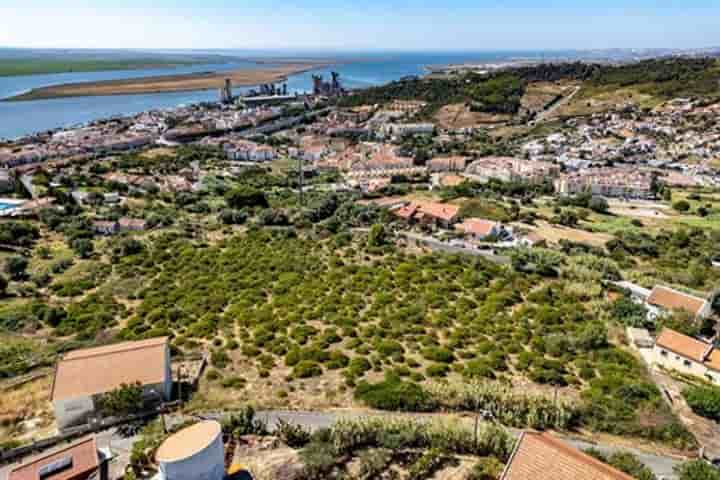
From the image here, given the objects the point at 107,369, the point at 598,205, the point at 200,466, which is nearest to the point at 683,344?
the point at 200,466

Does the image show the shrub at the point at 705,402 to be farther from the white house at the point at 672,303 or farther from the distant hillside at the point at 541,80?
the distant hillside at the point at 541,80

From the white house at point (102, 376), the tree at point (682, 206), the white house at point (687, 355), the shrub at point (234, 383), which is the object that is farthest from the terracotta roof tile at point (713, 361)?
the tree at point (682, 206)

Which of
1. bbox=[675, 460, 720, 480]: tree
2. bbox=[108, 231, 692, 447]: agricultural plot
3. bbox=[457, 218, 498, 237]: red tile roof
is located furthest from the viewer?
bbox=[457, 218, 498, 237]: red tile roof

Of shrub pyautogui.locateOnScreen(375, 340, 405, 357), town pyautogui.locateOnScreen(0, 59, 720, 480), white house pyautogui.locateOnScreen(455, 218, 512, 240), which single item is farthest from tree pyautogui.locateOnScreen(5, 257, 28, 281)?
white house pyautogui.locateOnScreen(455, 218, 512, 240)

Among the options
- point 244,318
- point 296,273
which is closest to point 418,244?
point 296,273

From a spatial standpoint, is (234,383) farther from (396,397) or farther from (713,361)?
(713,361)

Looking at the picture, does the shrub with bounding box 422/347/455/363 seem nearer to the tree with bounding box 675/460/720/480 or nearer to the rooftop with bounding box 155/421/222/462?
the tree with bounding box 675/460/720/480
